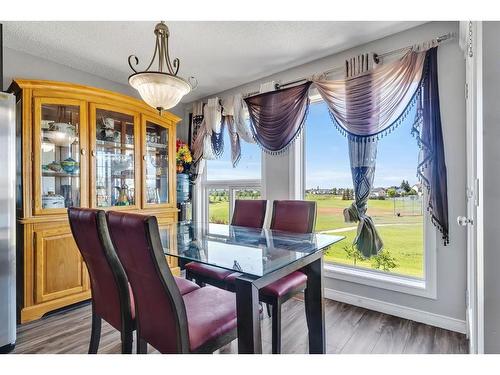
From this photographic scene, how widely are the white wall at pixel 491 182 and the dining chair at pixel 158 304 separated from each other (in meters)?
0.98

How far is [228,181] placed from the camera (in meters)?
3.50

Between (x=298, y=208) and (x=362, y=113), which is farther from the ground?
(x=362, y=113)

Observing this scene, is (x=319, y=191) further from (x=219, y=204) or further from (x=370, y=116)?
(x=219, y=204)

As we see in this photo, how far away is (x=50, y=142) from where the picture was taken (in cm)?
238

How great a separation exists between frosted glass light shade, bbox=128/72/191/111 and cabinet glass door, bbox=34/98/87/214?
48.4 inches

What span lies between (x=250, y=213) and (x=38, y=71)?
246 cm

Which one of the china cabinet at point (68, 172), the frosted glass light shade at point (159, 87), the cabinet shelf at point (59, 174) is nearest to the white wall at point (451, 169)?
the frosted glass light shade at point (159, 87)

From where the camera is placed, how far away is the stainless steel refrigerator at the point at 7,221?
5.64ft

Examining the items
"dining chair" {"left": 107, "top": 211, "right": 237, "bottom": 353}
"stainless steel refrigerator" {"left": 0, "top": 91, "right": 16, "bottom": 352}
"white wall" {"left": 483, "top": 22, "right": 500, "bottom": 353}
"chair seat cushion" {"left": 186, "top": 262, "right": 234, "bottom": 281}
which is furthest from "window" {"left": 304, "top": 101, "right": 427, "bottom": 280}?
"stainless steel refrigerator" {"left": 0, "top": 91, "right": 16, "bottom": 352}

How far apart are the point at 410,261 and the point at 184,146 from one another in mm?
Answer: 2872

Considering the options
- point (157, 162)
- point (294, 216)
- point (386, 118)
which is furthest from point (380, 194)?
point (157, 162)

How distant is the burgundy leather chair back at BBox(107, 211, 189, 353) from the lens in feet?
3.37
